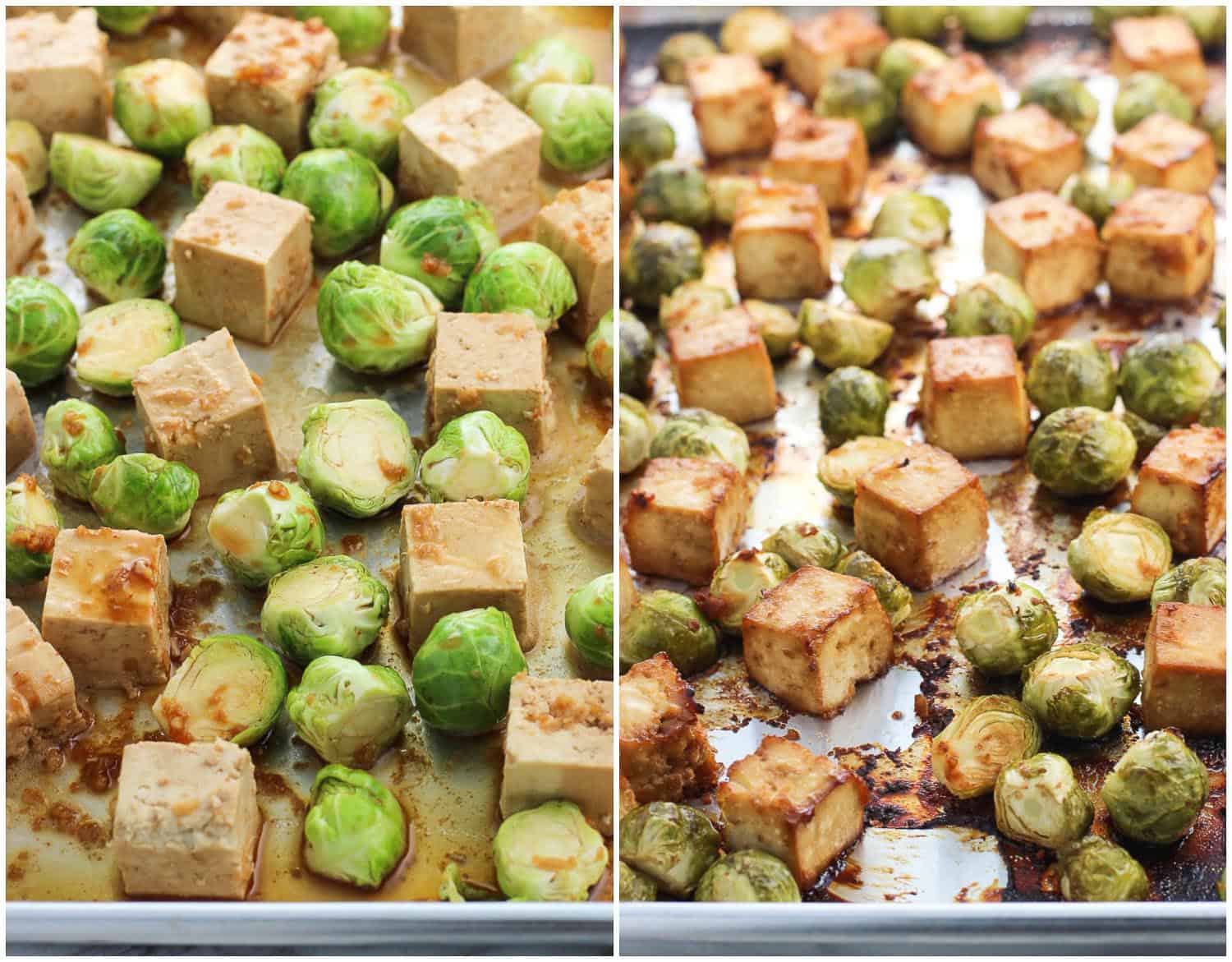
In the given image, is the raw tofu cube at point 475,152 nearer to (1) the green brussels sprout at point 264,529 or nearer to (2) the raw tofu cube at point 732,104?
(2) the raw tofu cube at point 732,104

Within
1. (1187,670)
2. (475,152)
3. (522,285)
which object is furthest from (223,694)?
(1187,670)

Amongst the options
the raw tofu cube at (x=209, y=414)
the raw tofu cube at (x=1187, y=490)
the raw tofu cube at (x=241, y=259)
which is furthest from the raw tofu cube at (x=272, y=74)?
the raw tofu cube at (x=1187, y=490)

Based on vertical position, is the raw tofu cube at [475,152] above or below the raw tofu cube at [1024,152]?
above

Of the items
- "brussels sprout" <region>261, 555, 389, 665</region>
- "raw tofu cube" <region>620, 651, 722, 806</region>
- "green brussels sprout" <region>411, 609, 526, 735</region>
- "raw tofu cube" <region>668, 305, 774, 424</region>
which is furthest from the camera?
"raw tofu cube" <region>668, 305, 774, 424</region>

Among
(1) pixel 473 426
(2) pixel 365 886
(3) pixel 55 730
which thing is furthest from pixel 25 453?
(2) pixel 365 886

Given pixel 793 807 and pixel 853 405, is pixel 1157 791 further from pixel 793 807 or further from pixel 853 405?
pixel 853 405

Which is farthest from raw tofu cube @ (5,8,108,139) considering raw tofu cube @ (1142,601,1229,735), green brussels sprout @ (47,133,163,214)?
raw tofu cube @ (1142,601,1229,735)

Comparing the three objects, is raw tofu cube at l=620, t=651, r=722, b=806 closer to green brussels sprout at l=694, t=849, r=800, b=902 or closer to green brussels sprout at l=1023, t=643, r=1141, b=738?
green brussels sprout at l=694, t=849, r=800, b=902
